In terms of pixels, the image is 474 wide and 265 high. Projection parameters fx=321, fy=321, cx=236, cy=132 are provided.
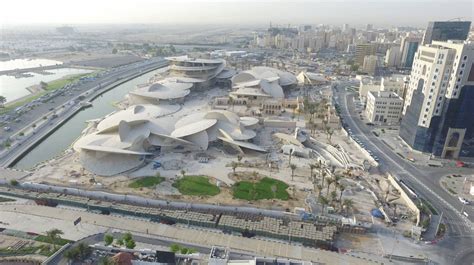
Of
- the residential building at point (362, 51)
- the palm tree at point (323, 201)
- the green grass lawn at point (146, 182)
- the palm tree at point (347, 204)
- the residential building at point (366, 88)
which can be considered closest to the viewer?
the palm tree at point (323, 201)

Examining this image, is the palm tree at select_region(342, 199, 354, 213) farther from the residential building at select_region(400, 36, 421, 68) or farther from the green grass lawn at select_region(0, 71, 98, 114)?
the residential building at select_region(400, 36, 421, 68)

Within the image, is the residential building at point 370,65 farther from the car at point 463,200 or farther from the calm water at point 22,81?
the calm water at point 22,81

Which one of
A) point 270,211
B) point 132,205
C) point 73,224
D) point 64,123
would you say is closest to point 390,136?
point 270,211

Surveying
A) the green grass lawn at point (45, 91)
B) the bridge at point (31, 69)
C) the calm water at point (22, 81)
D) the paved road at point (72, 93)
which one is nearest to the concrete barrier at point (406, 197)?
the paved road at point (72, 93)

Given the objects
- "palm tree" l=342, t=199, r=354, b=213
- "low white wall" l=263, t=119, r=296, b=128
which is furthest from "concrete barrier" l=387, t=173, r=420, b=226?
"low white wall" l=263, t=119, r=296, b=128

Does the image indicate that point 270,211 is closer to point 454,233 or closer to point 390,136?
point 454,233
